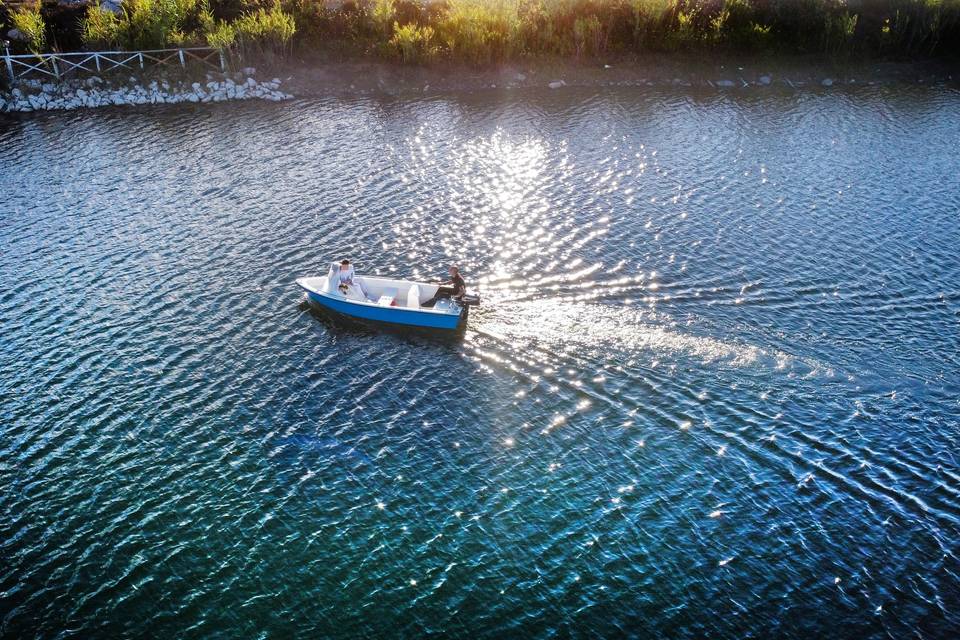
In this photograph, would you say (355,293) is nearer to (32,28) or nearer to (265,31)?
(265,31)

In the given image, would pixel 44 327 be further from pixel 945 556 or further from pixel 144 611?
pixel 945 556

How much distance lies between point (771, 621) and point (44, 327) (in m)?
30.6

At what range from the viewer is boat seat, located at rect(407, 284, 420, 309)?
33.0 m

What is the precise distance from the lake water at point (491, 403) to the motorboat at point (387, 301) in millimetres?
916

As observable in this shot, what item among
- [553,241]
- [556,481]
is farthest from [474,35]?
[556,481]

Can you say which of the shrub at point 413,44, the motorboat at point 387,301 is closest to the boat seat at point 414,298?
the motorboat at point 387,301

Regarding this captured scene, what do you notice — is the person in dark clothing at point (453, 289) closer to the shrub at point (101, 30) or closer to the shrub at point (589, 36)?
the shrub at point (589, 36)

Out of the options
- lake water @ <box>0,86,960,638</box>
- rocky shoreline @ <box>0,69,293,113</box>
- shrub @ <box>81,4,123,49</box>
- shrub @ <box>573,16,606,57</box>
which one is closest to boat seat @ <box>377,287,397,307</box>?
lake water @ <box>0,86,960,638</box>

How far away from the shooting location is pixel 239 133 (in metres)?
55.8

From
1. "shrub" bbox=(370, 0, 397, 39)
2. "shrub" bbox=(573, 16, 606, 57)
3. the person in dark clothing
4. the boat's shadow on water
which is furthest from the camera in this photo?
"shrub" bbox=(573, 16, 606, 57)

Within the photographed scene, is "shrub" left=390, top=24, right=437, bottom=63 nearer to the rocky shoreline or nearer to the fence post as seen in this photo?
the rocky shoreline

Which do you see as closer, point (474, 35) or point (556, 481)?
point (556, 481)

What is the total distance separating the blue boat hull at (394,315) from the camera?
31859mm

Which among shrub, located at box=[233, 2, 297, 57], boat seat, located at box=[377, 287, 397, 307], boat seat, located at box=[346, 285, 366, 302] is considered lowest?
boat seat, located at box=[377, 287, 397, 307]
